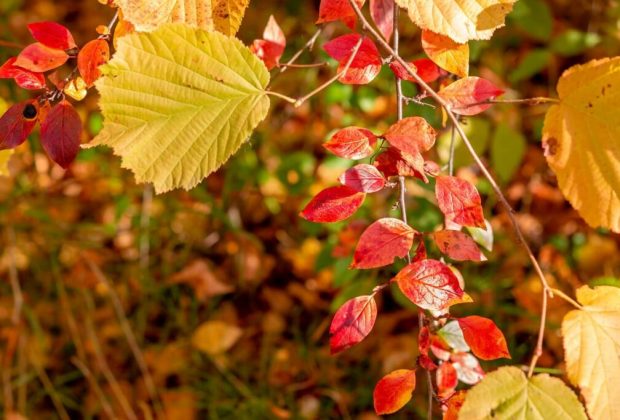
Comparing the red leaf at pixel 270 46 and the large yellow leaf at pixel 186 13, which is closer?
the large yellow leaf at pixel 186 13

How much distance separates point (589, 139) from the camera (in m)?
0.96

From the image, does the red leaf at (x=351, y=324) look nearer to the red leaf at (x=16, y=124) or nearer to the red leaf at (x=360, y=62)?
the red leaf at (x=360, y=62)

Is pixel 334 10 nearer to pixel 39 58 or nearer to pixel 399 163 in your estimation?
pixel 399 163

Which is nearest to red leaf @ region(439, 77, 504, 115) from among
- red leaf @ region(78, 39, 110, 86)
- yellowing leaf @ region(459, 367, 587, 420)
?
yellowing leaf @ region(459, 367, 587, 420)

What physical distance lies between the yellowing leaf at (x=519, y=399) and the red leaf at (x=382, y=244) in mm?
186

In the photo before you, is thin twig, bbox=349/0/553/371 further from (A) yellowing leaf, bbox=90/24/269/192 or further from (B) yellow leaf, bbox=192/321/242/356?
(B) yellow leaf, bbox=192/321/242/356

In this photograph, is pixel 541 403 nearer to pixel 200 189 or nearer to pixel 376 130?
pixel 376 130

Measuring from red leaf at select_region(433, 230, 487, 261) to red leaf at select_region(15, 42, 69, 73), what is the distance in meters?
0.57

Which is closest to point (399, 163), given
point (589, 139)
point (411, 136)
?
point (411, 136)

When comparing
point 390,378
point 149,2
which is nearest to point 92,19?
point 149,2

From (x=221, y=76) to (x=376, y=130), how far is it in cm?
90

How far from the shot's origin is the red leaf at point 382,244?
86cm

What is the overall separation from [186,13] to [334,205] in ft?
1.04

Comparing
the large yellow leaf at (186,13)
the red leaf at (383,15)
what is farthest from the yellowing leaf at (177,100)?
the red leaf at (383,15)
